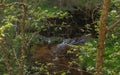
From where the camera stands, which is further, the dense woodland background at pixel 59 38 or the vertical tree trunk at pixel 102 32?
the dense woodland background at pixel 59 38

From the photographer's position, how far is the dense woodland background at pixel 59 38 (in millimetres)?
4449

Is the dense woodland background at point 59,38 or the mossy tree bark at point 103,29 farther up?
the mossy tree bark at point 103,29

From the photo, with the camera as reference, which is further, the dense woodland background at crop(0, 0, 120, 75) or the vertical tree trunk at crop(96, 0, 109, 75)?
the dense woodland background at crop(0, 0, 120, 75)

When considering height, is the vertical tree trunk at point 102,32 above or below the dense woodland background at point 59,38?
above

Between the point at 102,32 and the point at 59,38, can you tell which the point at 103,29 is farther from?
the point at 59,38

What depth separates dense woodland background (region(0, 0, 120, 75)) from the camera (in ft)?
14.6

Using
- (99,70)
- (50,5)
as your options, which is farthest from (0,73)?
(50,5)

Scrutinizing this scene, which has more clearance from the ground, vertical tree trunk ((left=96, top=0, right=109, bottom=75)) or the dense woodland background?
vertical tree trunk ((left=96, top=0, right=109, bottom=75))

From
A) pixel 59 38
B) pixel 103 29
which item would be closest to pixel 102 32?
pixel 103 29

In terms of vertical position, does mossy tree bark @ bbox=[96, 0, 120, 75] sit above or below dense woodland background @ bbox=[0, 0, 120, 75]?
above

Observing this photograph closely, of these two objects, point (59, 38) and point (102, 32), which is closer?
point (102, 32)

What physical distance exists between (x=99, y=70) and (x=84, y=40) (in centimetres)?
1005

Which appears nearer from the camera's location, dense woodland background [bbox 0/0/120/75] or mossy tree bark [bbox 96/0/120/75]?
mossy tree bark [bbox 96/0/120/75]

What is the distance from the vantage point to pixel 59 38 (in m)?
14.9
